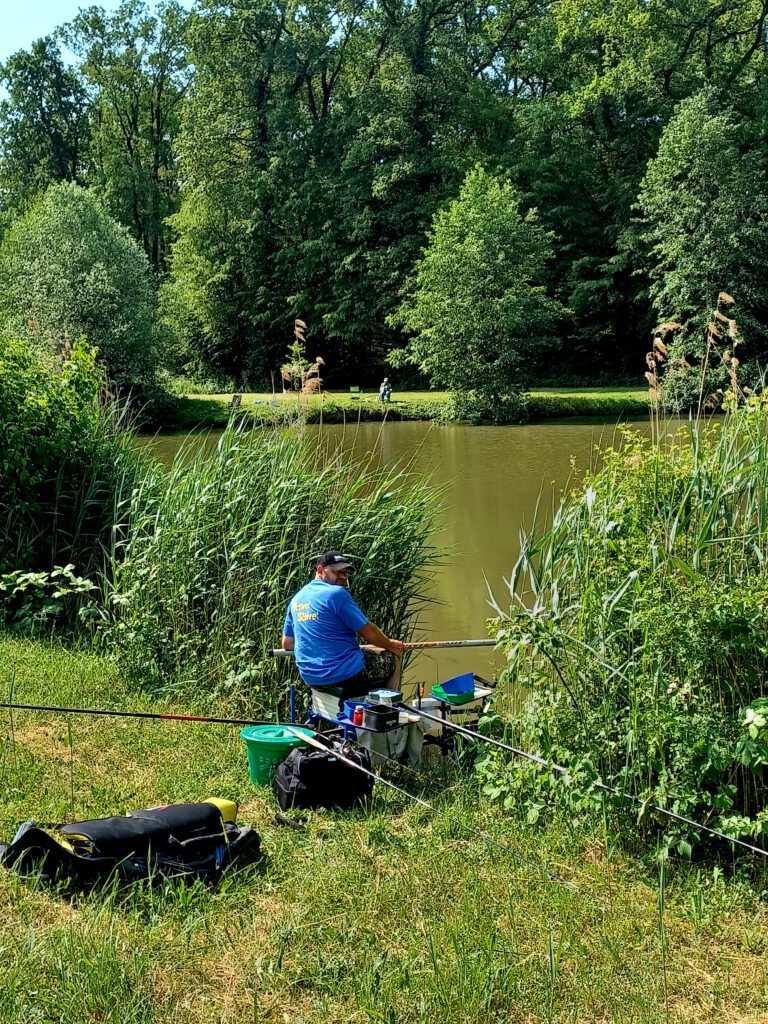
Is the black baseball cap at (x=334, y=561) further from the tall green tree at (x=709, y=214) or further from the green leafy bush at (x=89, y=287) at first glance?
the tall green tree at (x=709, y=214)

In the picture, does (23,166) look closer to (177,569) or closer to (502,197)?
(502,197)

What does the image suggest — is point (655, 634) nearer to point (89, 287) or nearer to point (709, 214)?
point (89, 287)

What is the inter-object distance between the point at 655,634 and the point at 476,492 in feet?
52.9

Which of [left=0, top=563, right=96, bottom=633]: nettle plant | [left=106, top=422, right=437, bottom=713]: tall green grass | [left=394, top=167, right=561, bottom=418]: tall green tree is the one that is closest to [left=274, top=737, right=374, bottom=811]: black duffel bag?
[left=106, top=422, right=437, bottom=713]: tall green grass

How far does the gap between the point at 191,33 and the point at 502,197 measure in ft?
62.8

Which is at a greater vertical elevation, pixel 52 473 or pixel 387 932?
pixel 52 473

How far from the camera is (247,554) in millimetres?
7082

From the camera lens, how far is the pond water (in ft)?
32.8

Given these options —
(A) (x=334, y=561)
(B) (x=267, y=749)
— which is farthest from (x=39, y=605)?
(B) (x=267, y=749)

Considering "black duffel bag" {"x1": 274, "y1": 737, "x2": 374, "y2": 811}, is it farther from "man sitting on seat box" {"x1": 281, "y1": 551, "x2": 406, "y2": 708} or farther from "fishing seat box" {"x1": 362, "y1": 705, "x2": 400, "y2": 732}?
"man sitting on seat box" {"x1": 281, "y1": 551, "x2": 406, "y2": 708}

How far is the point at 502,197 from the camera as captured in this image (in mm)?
35188

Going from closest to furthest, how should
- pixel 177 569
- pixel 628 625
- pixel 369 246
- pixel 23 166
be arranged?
1. pixel 628 625
2. pixel 177 569
3. pixel 369 246
4. pixel 23 166

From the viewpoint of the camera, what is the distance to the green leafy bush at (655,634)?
4.12 m

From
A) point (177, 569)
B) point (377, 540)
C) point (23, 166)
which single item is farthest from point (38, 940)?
point (23, 166)
